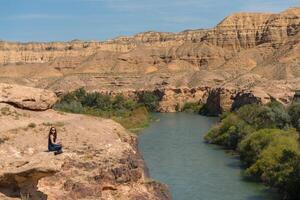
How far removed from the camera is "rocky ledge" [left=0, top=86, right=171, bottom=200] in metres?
15.8

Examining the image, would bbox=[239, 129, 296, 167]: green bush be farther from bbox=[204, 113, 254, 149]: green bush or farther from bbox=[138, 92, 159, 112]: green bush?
bbox=[138, 92, 159, 112]: green bush

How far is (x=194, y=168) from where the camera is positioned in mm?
38688

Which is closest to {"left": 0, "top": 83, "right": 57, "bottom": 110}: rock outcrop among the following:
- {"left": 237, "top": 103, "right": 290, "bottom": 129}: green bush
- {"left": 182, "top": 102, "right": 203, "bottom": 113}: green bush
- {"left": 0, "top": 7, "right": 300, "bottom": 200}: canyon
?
{"left": 0, "top": 7, "right": 300, "bottom": 200}: canyon

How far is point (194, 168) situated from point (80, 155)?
2247 centimetres

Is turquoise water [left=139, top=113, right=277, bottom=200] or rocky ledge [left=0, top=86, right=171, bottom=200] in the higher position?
rocky ledge [left=0, top=86, right=171, bottom=200]

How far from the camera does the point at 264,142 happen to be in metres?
37.5

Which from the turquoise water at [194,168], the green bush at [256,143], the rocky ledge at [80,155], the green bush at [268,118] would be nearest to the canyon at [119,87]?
the rocky ledge at [80,155]

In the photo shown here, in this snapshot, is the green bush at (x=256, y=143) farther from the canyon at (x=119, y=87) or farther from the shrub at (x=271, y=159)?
the canyon at (x=119, y=87)

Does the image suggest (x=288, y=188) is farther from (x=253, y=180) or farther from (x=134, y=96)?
(x=134, y=96)

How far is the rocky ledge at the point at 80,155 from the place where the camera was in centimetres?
1581

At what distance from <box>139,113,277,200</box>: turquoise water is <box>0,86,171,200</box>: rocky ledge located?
35.6 ft

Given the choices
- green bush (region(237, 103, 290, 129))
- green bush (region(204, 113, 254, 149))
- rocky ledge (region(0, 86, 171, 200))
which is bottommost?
green bush (region(204, 113, 254, 149))

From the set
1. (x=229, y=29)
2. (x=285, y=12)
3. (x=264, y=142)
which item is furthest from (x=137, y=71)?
(x=264, y=142)

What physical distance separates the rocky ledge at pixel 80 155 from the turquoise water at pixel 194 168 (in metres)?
10.9
